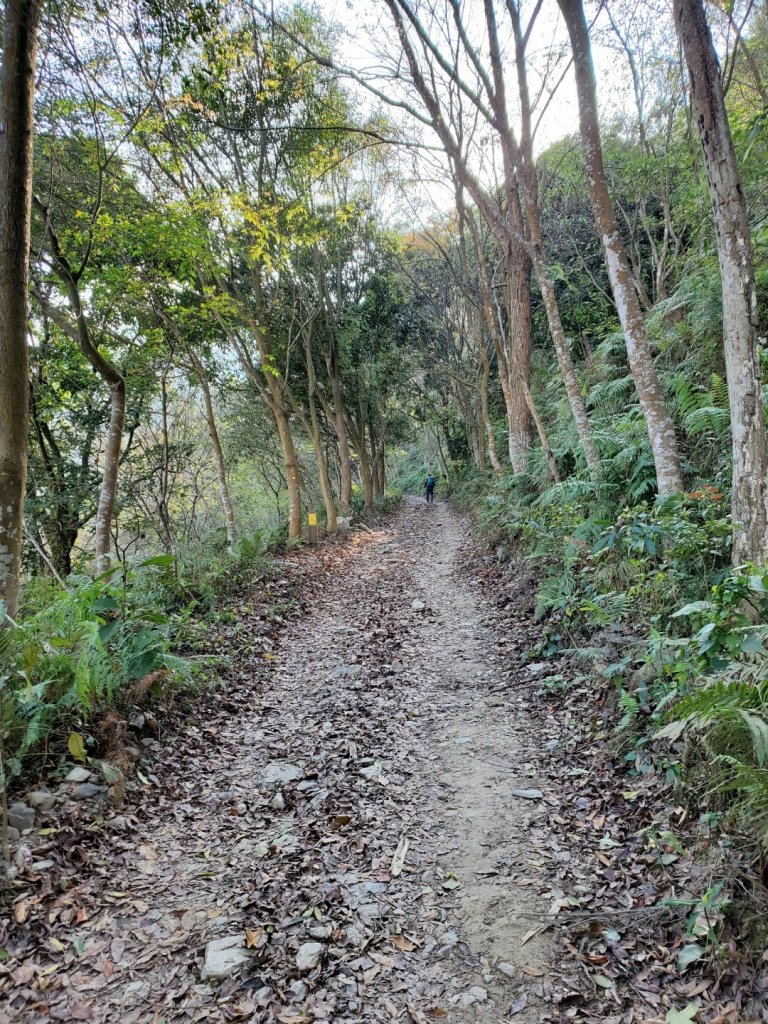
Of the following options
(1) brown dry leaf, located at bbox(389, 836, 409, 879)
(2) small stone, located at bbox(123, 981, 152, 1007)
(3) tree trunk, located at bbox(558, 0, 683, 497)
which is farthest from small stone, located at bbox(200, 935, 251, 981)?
(3) tree trunk, located at bbox(558, 0, 683, 497)

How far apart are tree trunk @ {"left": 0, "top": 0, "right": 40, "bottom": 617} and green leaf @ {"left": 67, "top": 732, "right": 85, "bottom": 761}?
3.95 feet

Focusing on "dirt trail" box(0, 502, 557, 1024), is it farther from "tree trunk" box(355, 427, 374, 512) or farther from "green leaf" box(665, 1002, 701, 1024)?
"tree trunk" box(355, 427, 374, 512)

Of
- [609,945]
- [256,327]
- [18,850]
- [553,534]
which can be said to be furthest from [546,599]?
[256,327]

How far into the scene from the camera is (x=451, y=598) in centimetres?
844

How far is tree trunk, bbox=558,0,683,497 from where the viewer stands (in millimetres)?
5625

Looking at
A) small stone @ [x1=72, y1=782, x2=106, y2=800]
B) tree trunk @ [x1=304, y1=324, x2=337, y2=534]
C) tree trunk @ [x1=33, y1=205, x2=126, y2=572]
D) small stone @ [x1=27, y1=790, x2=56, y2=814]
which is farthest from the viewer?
tree trunk @ [x1=304, y1=324, x2=337, y2=534]

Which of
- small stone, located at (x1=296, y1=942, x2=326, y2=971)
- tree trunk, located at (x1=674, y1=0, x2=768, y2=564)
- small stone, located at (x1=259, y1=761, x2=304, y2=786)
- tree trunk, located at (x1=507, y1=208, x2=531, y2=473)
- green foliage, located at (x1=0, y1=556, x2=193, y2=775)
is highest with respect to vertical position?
tree trunk, located at (x1=507, y1=208, x2=531, y2=473)

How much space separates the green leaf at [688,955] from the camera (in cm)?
220

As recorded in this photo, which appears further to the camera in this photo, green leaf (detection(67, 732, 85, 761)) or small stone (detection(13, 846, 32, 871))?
green leaf (detection(67, 732, 85, 761))

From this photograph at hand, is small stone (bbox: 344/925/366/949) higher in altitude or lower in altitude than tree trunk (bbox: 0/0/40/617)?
lower

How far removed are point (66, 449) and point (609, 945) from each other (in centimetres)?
1391

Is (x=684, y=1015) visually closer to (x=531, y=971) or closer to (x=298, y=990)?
(x=531, y=971)

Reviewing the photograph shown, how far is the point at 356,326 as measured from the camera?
17.7m

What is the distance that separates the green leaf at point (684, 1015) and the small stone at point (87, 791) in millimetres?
3586
